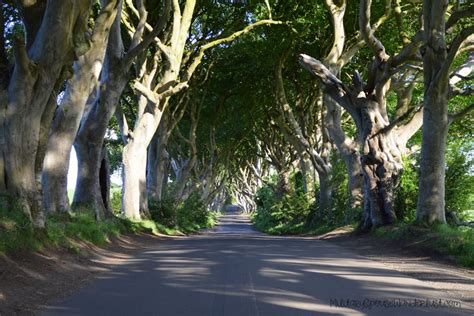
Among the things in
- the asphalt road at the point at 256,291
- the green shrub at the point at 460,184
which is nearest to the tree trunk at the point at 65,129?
the asphalt road at the point at 256,291

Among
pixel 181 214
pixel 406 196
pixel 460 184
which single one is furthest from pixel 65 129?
pixel 181 214

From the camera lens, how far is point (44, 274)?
829 centimetres

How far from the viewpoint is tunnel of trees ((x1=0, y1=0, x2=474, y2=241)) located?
397 inches

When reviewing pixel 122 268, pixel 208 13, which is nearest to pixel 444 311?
pixel 122 268

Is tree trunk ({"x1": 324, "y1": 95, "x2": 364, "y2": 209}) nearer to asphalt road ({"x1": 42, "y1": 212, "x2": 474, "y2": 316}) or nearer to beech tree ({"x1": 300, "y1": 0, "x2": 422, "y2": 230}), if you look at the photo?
beech tree ({"x1": 300, "y1": 0, "x2": 422, "y2": 230})

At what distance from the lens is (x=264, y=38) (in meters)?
27.1

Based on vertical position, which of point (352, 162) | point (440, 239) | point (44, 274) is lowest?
point (44, 274)

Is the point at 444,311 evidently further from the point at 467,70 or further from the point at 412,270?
the point at 467,70

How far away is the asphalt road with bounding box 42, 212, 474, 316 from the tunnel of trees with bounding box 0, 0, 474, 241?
2811 mm

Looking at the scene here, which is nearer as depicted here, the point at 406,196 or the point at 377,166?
the point at 406,196

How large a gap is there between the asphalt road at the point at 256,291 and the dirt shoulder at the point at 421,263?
29 centimetres

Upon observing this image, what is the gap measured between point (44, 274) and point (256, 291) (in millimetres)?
3225

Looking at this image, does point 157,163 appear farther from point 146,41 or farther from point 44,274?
point 44,274

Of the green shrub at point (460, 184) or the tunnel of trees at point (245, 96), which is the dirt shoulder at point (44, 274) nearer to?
the tunnel of trees at point (245, 96)
